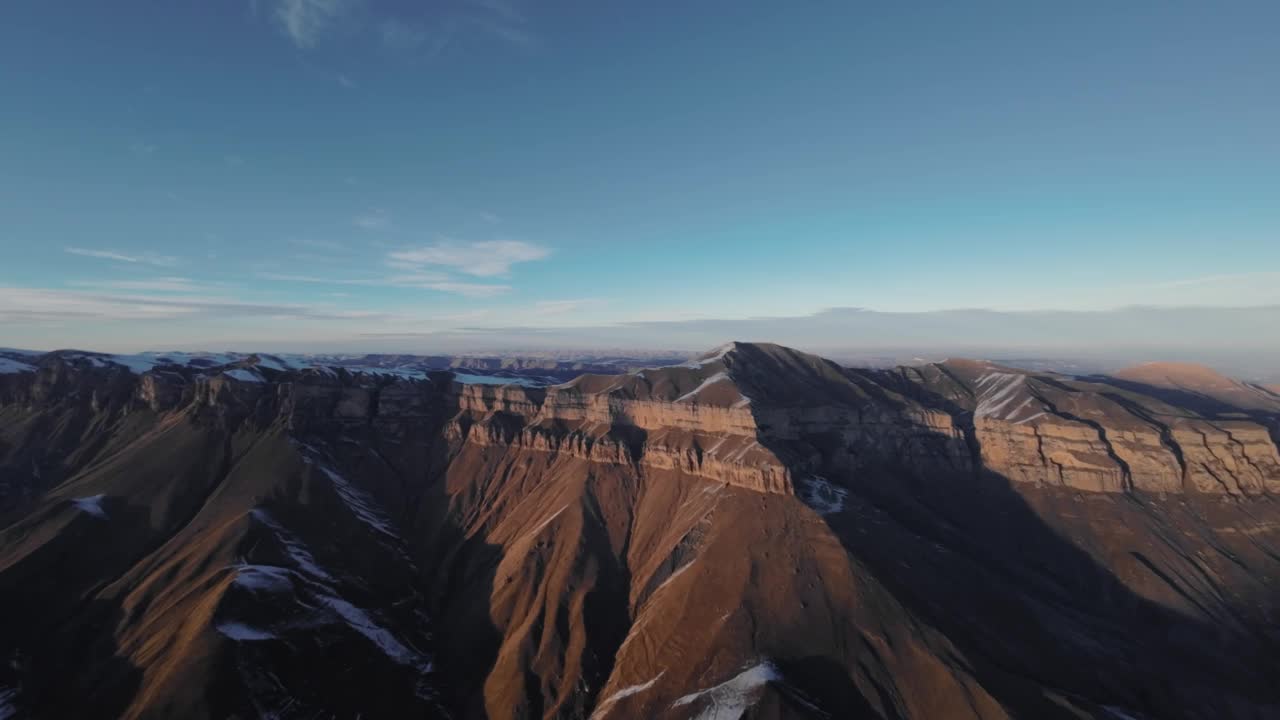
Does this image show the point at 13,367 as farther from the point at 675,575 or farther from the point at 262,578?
the point at 675,575

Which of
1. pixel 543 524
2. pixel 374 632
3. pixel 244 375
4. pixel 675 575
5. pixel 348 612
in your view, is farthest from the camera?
pixel 244 375

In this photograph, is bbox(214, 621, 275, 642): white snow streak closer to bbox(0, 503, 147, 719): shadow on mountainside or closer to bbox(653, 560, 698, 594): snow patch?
bbox(0, 503, 147, 719): shadow on mountainside

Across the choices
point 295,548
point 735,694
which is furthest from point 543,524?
point 735,694

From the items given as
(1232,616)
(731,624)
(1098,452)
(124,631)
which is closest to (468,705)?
(731,624)

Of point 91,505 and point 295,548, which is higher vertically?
point 91,505

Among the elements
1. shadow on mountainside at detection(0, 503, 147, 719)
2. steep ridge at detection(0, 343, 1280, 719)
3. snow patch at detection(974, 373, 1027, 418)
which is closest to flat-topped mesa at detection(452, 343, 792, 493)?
steep ridge at detection(0, 343, 1280, 719)

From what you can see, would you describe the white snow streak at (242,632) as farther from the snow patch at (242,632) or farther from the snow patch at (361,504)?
the snow patch at (361,504)
